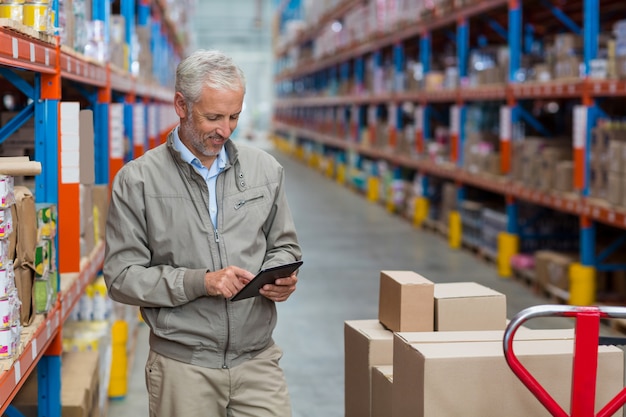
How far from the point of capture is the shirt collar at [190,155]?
2.63 meters

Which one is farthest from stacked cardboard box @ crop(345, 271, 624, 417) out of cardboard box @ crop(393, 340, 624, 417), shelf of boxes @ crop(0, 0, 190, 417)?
shelf of boxes @ crop(0, 0, 190, 417)

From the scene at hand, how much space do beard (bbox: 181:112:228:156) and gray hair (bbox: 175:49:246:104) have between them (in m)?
0.08

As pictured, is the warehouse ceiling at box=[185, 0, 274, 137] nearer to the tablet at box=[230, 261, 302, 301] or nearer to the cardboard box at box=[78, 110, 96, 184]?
the cardboard box at box=[78, 110, 96, 184]

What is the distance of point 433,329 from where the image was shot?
10.4 feet

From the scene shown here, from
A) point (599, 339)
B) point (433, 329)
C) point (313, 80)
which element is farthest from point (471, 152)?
point (313, 80)

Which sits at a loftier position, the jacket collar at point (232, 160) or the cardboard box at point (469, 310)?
the jacket collar at point (232, 160)

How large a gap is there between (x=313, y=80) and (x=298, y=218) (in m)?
12.7

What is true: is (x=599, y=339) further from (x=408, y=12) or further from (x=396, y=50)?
(x=396, y=50)

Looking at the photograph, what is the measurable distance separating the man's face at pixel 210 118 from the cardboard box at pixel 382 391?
938mm

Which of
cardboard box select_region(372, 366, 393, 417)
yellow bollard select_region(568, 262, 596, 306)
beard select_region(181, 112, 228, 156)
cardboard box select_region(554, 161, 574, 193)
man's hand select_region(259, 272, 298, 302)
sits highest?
beard select_region(181, 112, 228, 156)

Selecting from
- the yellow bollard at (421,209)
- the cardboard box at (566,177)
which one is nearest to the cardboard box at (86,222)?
the cardboard box at (566,177)

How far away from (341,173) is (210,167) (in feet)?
51.4

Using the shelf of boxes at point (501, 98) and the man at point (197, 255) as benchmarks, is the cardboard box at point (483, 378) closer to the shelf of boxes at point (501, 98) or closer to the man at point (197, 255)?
the man at point (197, 255)

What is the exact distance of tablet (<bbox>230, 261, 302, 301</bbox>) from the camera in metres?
2.51
